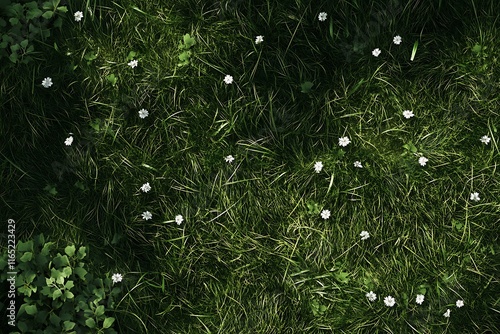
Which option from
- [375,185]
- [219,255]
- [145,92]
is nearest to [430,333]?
[375,185]

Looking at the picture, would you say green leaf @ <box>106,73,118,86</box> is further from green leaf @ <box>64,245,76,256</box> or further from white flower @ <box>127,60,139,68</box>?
green leaf @ <box>64,245,76,256</box>

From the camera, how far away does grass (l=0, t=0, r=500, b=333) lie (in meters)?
3.09

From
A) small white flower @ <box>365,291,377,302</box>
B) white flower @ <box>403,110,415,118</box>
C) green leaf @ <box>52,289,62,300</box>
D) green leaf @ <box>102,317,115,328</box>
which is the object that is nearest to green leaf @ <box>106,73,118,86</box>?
green leaf @ <box>52,289,62,300</box>

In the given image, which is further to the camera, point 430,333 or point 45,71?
point 45,71

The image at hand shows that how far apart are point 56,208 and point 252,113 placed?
1.04 metres

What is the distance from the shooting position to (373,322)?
3062 mm

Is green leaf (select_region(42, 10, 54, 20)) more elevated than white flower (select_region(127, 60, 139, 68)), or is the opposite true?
green leaf (select_region(42, 10, 54, 20))

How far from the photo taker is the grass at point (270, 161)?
3.09 metres

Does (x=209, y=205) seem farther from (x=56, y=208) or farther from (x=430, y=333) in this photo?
(x=430, y=333)

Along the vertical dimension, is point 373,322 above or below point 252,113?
below

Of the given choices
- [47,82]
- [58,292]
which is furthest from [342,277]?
[47,82]

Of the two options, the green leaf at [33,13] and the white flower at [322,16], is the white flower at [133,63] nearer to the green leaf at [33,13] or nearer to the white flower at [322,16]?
the green leaf at [33,13]

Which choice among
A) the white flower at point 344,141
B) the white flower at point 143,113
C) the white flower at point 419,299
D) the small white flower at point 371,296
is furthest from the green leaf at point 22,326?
the white flower at point 419,299

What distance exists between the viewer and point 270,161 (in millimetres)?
3189
